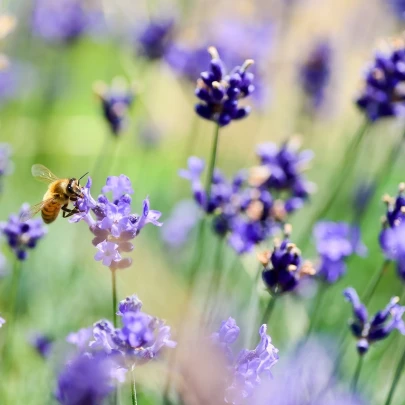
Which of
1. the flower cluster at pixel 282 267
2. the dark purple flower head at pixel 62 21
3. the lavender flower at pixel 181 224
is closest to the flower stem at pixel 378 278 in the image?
the flower cluster at pixel 282 267

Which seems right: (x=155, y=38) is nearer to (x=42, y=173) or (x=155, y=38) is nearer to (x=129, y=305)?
(x=42, y=173)

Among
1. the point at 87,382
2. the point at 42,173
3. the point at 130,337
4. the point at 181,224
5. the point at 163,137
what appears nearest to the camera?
the point at 87,382

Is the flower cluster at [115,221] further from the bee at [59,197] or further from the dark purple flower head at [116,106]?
the dark purple flower head at [116,106]

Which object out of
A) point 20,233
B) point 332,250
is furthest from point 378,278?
point 20,233

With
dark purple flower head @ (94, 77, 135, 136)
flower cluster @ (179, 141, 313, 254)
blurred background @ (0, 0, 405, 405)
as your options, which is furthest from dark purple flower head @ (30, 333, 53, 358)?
dark purple flower head @ (94, 77, 135, 136)

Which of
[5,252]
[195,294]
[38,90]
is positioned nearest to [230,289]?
[195,294]

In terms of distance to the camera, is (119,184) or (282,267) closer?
(119,184)

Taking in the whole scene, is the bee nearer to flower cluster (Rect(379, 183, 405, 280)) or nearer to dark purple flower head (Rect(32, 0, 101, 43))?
flower cluster (Rect(379, 183, 405, 280))
